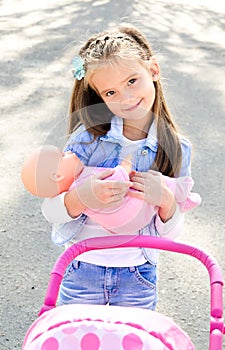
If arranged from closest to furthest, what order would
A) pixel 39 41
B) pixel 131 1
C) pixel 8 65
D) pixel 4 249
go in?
1. pixel 4 249
2. pixel 8 65
3. pixel 39 41
4. pixel 131 1

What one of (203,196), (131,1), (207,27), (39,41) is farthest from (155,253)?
(131,1)

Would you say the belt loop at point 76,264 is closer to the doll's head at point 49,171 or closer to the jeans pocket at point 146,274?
the jeans pocket at point 146,274

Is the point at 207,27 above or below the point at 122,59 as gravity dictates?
below

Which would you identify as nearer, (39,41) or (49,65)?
(49,65)

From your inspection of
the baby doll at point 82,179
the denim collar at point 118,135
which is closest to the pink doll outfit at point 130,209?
the baby doll at point 82,179

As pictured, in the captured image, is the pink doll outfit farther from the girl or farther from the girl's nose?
the girl's nose

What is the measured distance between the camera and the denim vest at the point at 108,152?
1.73 m

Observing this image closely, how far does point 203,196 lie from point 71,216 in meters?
1.59

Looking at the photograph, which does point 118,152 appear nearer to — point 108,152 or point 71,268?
point 108,152

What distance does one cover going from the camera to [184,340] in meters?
1.49

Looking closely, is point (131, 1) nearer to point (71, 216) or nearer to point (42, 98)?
point (42, 98)

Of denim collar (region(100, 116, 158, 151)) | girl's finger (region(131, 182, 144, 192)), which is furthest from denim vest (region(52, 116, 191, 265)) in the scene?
girl's finger (region(131, 182, 144, 192))

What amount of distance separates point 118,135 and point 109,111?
0.23ft

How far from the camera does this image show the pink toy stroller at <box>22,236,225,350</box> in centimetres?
140
